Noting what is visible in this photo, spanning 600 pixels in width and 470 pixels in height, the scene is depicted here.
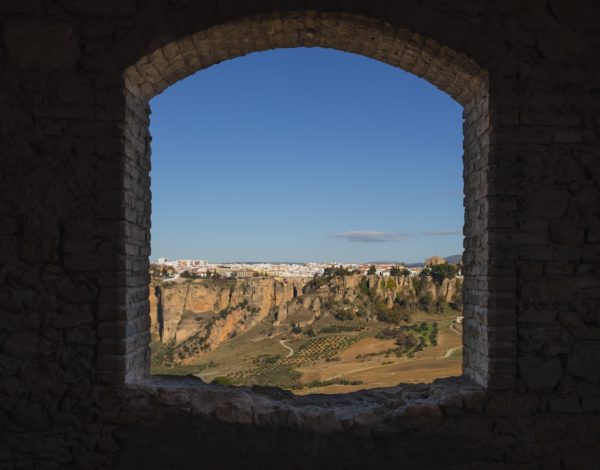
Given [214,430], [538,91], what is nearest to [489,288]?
[538,91]

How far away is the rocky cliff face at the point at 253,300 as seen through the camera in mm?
25891

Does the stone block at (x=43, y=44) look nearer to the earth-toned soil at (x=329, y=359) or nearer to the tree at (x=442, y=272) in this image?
the earth-toned soil at (x=329, y=359)

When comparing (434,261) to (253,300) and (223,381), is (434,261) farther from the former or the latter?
(223,381)

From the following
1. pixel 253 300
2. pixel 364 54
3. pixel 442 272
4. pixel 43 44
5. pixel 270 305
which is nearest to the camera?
pixel 43 44

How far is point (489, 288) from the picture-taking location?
135 inches

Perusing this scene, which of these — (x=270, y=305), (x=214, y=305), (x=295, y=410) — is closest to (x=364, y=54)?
(x=295, y=410)

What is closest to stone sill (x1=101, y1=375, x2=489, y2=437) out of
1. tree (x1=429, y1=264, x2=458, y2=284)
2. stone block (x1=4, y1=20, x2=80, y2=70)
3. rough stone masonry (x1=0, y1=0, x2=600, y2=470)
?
rough stone masonry (x1=0, y1=0, x2=600, y2=470)

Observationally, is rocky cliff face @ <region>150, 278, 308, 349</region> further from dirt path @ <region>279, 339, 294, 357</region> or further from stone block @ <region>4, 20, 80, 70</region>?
stone block @ <region>4, 20, 80, 70</region>

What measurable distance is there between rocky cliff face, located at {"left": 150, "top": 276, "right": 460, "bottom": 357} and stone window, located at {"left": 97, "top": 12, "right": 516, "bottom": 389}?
21460 mm

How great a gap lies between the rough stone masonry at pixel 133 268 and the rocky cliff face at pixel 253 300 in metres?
21.6

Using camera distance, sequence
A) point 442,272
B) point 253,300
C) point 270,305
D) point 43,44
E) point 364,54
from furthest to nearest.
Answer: point 253,300 < point 270,305 < point 442,272 < point 364,54 < point 43,44

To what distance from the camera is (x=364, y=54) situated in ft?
13.5

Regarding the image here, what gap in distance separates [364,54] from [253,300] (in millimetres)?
27453

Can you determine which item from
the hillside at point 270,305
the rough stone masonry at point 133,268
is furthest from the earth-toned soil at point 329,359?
the rough stone masonry at point 133,268
